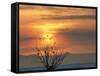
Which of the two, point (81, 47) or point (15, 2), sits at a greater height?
point (15, 2)

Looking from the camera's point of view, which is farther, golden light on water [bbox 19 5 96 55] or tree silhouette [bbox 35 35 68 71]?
tree silhouette [bbox 35 35 68 71]

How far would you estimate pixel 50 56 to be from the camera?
455cm

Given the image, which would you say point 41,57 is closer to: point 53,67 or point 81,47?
point 53,67

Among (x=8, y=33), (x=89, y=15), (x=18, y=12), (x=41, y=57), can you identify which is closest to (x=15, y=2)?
(x=18, y=12)

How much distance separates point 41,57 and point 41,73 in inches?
8.9

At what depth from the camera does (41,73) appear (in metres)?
4.52

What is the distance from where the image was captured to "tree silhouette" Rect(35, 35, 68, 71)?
4.49 metres

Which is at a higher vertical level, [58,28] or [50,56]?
[58,28]

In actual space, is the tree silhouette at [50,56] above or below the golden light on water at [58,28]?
below

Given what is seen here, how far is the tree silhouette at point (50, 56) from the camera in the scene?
4492 millimetres

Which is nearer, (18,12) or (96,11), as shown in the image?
(18,12)

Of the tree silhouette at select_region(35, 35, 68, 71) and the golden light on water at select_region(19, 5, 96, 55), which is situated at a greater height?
the golden light on water at select_region(19, 5, 96, 55)

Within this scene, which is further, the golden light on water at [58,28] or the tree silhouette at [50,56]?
the tree silhouette at [50,56]

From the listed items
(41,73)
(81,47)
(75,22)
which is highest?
(75,22)
